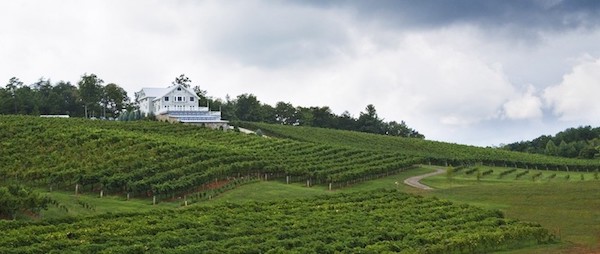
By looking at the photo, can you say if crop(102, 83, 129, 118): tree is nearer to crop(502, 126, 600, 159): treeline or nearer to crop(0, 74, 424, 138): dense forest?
crop(0, 74, 424, 138): dense forest

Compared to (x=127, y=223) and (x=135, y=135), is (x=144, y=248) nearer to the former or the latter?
(x=127, y=223)

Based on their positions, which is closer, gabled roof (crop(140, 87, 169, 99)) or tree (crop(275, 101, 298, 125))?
gabled roof (crop(140, 87, 169, 99))

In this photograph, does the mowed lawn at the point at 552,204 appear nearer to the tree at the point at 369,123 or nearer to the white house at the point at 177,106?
the white house at the point at 177,106

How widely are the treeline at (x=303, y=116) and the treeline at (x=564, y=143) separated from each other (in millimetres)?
34198

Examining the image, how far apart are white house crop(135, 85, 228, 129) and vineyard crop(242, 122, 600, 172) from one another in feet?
37.4

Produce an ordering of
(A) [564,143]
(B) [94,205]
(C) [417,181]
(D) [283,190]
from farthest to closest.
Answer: (A) [564,143] < (C) [417,181] < (D) [283,190] < (B) [94,205]

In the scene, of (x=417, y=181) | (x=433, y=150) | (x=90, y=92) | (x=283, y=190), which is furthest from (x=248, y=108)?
(x=283, y=190)

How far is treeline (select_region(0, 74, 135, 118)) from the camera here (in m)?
138

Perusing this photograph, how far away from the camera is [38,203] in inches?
1672

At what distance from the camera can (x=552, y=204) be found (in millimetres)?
56188

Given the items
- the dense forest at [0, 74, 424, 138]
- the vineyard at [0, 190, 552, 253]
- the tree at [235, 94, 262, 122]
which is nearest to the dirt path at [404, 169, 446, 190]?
the vineyard at [0, 190, 552, 253]

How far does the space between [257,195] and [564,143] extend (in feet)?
368

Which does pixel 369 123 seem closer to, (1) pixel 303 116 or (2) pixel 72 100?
(1) pixel 303 116

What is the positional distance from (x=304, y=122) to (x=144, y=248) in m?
143
